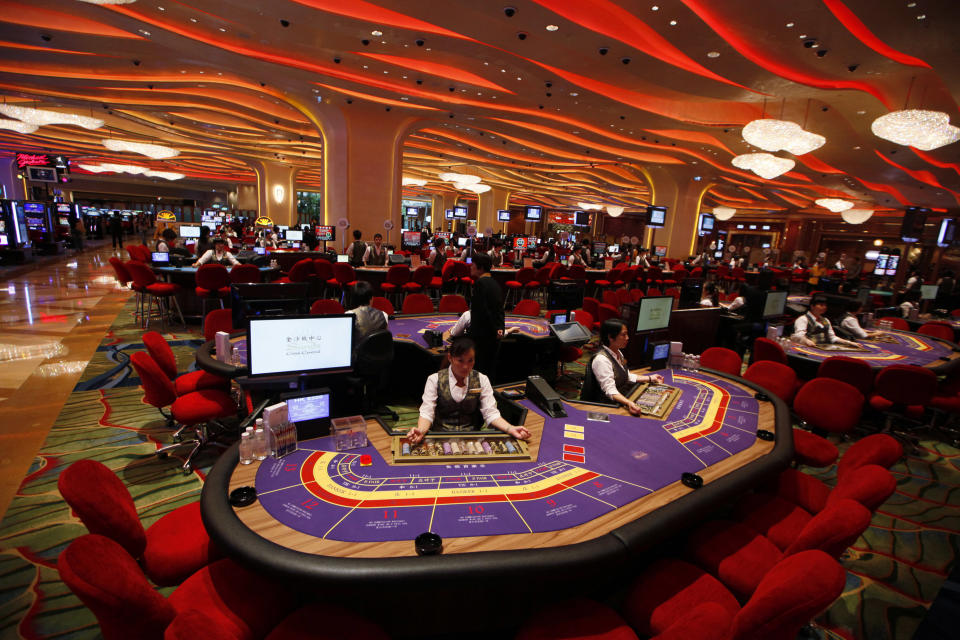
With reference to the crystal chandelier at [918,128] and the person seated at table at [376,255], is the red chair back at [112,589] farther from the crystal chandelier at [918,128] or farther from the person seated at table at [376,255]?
the person seated at table at [376,255]

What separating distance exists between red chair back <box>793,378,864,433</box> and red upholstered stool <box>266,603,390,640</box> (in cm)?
339

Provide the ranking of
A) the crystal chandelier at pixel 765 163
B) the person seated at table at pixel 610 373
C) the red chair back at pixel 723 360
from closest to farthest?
1. the person seated at table at pixel 610 373
2. the red chair back at pixel 723 360
3. the crystal chandelier at pixel 765 163

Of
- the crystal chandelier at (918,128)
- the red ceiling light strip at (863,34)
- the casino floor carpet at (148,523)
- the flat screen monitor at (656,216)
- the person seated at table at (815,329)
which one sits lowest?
the casino floor carpet at (148,523)

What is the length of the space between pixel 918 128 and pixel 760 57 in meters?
2.04

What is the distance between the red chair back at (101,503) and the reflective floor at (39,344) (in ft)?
5.84

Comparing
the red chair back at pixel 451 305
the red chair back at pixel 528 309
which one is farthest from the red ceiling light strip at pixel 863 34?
the red chair back at pixel 451 305

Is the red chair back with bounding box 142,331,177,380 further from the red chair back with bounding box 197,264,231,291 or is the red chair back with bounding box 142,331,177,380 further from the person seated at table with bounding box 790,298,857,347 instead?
the person seated at table with bounding box 790,298,857,347

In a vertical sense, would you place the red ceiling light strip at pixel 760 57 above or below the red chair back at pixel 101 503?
above

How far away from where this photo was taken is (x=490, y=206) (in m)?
24.6

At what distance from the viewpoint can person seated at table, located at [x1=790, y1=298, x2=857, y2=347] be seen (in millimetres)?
4906

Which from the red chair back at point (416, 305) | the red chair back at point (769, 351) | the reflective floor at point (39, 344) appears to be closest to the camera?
the reflective floor at point (39, 344)

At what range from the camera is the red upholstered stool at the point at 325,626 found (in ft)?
4.48

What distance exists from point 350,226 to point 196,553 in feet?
32.0

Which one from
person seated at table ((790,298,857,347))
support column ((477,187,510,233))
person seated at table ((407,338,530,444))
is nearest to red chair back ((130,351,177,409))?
person seated at table ((407,338,530,444))
